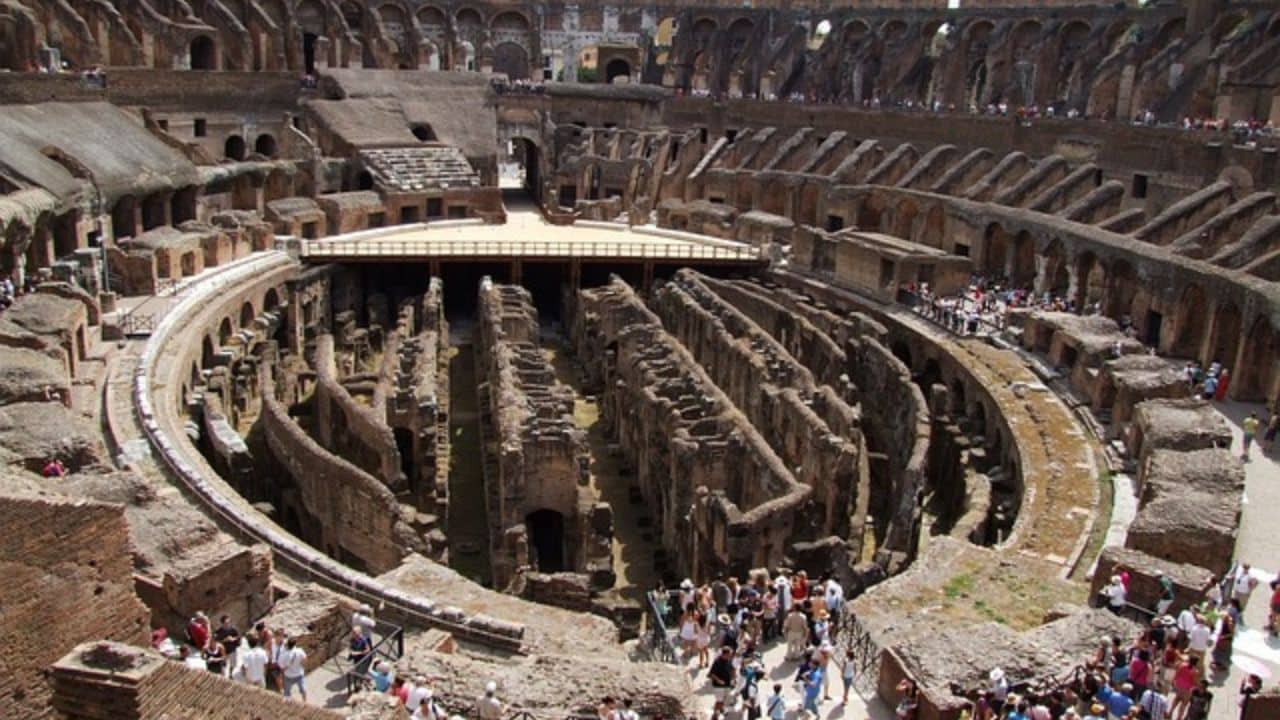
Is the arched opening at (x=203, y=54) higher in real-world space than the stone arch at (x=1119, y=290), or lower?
higher

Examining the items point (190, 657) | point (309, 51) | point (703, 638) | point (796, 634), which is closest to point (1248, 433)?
point (796, 634)

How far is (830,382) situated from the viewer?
33969 millimetres

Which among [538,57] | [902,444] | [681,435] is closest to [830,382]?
[902,444]

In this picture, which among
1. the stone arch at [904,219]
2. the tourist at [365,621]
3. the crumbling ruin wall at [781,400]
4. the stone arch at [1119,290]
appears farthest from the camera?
the stone arch at [904,219]

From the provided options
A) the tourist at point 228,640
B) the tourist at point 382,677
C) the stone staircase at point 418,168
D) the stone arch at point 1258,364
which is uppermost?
the stone staircase at point 418,168

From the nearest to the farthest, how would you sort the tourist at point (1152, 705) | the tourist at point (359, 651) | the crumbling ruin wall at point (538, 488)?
1. the tourist at point (1152, 705)
2. the tourist at point (359, 651)
3. the crumbling ruin wall at point (538, 488)

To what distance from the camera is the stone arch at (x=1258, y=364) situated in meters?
28.8

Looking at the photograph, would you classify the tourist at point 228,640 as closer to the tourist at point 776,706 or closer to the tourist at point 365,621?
the tourist at point 365,621

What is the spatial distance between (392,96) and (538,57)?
13244 millimetres

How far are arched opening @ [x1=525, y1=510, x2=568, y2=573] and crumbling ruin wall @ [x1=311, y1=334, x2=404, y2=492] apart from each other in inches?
120

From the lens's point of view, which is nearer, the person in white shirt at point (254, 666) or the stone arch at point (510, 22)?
the person in white shirt at point (254, 666)

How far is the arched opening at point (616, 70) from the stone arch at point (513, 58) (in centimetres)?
488

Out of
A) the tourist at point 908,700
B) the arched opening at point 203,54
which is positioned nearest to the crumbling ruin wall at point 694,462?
the tourist at point 908,700

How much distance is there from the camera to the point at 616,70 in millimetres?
70750
